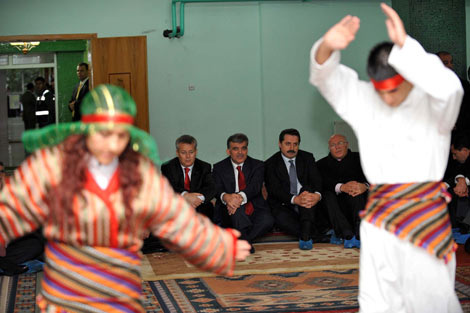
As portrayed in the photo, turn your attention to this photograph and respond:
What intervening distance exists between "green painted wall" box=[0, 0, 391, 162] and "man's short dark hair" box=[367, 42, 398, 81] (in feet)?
17.5

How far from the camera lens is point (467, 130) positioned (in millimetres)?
6395

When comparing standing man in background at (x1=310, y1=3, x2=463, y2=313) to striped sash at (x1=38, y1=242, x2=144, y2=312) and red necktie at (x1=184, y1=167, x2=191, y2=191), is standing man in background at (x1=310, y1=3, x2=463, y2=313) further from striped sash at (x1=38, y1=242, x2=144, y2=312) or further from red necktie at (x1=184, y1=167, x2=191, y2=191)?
red necktie at (x1=184, y1=167, x2=191, y2=191)

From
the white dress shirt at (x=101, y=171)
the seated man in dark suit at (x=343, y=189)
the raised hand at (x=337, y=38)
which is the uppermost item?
the raised hand at (x=337, y=38)

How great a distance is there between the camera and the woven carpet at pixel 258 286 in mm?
4281

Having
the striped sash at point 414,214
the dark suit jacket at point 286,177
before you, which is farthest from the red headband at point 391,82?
the dark suit jacket at point 286,177

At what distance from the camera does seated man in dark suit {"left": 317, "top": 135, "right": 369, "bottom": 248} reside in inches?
249

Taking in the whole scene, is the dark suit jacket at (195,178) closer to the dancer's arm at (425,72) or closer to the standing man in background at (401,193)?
the standing man in background at (401,193)

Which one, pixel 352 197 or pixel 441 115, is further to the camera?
pixel 352 197

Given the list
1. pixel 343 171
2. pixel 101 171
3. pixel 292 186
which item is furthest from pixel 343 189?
pixel 101 171

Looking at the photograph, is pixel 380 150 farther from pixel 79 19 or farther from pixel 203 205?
pixel 79 19

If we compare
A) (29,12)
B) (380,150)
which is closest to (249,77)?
(29,12)

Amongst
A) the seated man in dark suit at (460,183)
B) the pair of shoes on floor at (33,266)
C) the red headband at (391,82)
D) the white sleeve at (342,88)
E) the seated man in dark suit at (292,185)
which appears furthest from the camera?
the seated man in dark suit at (292,185)

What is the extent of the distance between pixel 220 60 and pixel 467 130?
120 inches

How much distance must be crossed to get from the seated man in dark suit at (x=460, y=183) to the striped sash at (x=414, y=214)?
11.5 ft
